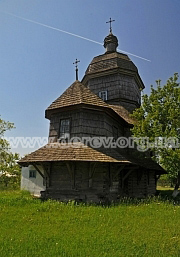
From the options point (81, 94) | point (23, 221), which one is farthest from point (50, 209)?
point (81, 94)

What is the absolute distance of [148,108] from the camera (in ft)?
46.9

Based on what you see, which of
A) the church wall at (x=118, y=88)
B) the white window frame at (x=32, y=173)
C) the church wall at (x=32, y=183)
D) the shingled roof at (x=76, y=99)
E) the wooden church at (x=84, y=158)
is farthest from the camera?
the church wall at (x=118, y=88)

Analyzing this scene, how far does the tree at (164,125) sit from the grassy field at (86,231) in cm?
354

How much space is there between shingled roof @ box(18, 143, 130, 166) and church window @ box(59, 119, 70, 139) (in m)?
0.58

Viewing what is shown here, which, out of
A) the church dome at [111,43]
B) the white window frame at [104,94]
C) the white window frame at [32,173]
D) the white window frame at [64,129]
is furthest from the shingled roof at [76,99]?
the church dome at [111,43]

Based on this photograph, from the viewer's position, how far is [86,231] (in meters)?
6.05

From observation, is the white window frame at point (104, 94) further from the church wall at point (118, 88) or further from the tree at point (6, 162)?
the tree at point (6, 162)

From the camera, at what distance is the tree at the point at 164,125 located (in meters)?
12.3

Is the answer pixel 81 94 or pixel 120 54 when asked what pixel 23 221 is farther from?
pixel 120 54

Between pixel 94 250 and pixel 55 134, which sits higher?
pixel 55 134

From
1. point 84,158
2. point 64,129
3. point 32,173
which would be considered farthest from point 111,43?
point 84,158

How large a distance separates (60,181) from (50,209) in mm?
2697

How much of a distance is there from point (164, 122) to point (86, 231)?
9286mm

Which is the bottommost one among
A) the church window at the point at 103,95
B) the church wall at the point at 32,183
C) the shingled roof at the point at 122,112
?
the church wall at the point at 32,183
